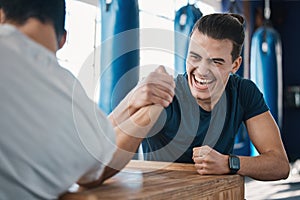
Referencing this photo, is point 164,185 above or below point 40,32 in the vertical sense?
below

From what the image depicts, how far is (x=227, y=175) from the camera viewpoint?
3.80 feet

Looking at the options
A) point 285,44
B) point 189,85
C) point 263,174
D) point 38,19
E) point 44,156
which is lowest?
point 263,174

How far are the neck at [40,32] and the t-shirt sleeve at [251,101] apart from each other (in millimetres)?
922

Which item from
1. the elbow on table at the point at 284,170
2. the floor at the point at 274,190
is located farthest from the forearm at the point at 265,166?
the floor at the point at 274,190

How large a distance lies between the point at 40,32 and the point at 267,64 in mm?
4487

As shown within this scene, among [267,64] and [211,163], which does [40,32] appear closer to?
[211,163]

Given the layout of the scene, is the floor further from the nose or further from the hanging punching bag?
the nose

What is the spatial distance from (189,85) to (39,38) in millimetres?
917

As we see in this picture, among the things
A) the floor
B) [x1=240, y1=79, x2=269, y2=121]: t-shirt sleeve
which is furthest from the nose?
the floor

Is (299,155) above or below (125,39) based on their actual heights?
below

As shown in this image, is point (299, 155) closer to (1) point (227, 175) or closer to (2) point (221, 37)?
(2) point (221, 37)

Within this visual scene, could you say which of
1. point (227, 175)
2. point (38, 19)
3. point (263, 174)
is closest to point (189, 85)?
point (263, 174)

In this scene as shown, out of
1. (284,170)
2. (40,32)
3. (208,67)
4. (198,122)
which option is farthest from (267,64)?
(40,32)

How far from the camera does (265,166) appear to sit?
1341 mm
